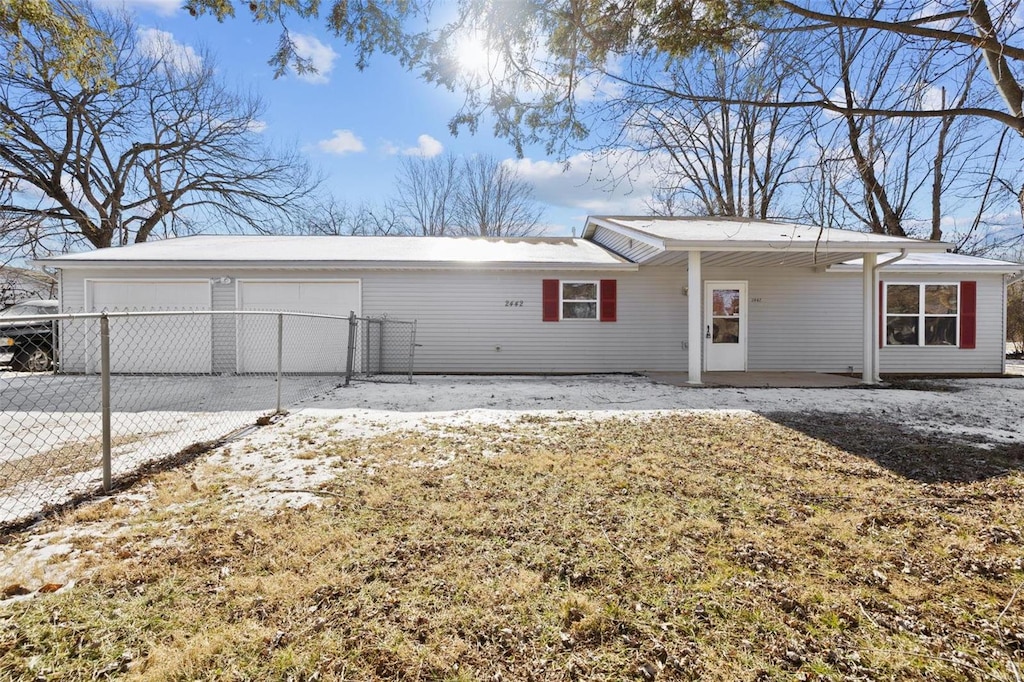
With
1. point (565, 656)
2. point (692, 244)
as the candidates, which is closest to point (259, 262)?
point (692, 244)

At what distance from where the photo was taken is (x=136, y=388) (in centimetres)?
807

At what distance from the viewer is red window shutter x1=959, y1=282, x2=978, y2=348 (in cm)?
1028

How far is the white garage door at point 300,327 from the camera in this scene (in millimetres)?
9789

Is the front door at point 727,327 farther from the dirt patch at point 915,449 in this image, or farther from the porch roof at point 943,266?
the dirt patch at point 915,449

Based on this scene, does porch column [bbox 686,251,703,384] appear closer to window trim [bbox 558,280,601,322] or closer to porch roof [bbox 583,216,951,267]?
porch roof [bbox 583,216,951,267]

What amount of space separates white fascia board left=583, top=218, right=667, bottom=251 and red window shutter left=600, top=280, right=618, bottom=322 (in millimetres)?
1105

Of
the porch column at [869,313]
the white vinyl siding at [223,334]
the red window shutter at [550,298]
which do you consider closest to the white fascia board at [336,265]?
the red window shutter at [550,298]

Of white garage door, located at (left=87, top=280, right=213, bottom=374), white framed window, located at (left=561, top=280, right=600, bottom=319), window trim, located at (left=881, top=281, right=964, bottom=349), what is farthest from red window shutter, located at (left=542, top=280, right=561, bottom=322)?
window trim, located at (left=881, top=281, right=964, bottom=349)

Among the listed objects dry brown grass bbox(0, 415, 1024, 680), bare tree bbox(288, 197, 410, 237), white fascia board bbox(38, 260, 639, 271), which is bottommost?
dry brown grass bbox(0, 415, 1024, 680)

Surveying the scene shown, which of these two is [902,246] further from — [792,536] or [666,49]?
[792,536]

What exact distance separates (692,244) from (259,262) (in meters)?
8.42

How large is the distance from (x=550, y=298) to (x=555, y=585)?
8.15 meters

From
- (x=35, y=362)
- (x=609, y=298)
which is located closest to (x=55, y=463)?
(x=609, y=298)

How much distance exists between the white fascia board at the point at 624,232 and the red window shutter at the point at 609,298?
1105 mm
